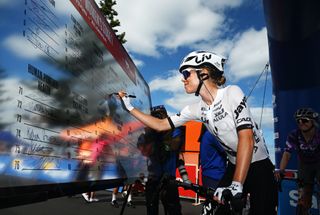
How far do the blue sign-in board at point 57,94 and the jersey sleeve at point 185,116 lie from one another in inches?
22.7

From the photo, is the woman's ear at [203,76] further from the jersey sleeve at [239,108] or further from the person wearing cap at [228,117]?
the jersey sleeve at [239,108]

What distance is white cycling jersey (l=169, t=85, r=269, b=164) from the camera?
230 cm

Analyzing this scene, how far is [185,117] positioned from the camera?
118 inches

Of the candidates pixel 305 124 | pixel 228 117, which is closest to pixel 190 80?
pixel 228 117

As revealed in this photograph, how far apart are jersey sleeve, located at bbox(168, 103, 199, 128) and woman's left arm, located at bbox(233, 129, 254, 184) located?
73cm

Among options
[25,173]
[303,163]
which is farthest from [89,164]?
[303,163]

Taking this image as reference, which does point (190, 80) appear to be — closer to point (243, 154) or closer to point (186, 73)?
point (186, 73)

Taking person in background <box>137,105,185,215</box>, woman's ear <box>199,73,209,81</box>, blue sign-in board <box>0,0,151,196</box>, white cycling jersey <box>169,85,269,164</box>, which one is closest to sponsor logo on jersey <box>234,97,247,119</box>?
white cycling jersey <box>169,85,269,164</box>

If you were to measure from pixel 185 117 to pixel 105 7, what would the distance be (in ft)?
71.6

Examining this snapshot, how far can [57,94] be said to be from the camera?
6.37 ft

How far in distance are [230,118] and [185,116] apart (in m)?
0.64

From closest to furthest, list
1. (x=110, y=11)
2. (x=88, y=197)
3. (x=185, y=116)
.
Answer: (x=88, y=197), (x=185, y=116), (x=110, y=11)

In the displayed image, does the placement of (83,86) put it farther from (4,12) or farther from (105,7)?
(105,7)

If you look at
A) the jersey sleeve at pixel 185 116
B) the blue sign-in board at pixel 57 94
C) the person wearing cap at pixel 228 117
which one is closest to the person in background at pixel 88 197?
the blue sign-in board at pixel 57 94
